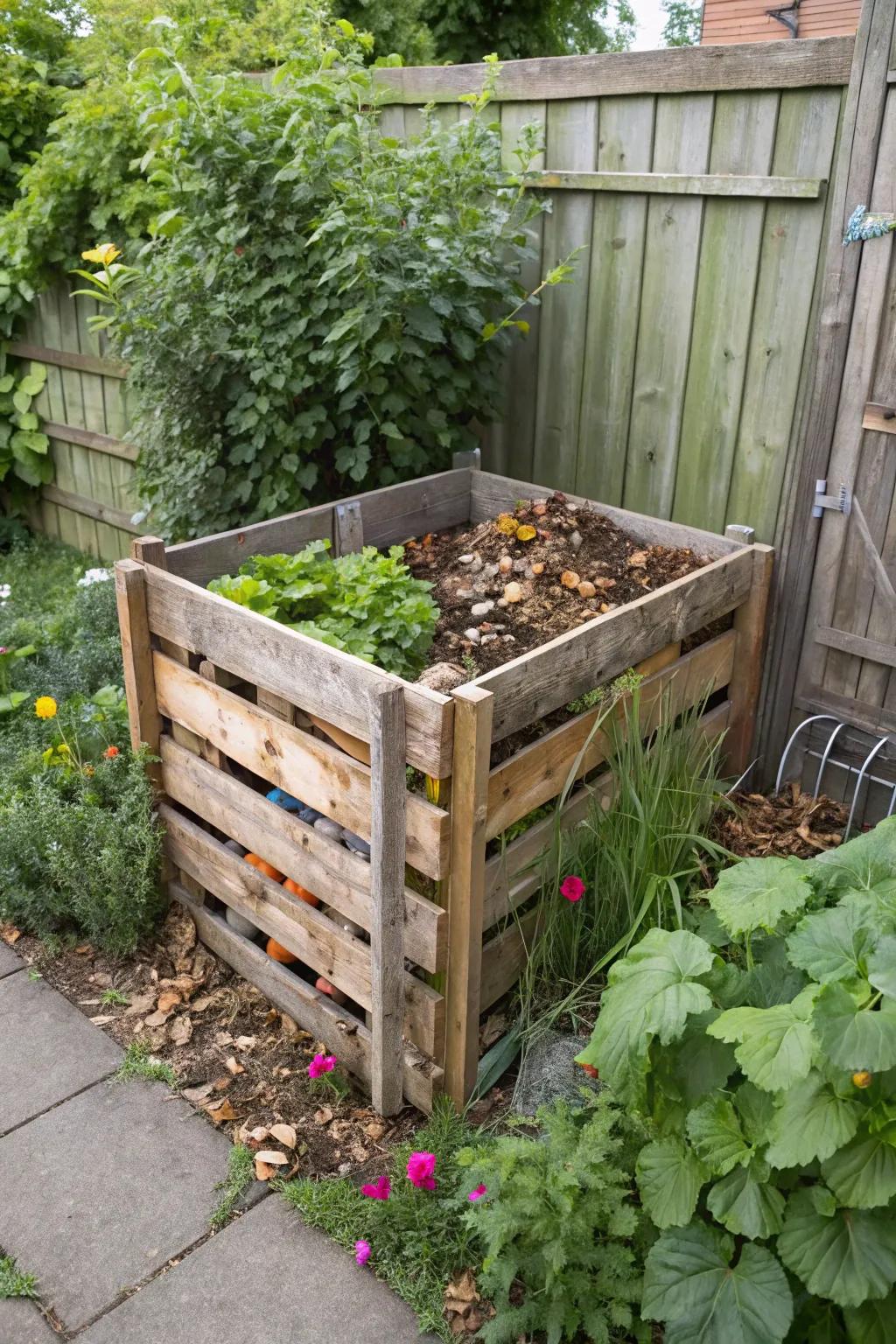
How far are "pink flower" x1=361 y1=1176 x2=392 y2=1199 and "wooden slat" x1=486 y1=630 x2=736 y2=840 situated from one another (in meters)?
0.76

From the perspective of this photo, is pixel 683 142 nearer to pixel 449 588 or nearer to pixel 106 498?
pixel 449 588

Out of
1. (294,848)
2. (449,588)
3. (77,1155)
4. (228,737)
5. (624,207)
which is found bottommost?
(77,1155)

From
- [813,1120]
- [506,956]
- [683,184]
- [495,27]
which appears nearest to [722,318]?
[683,184]

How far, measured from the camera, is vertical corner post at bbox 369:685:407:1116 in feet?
7.43

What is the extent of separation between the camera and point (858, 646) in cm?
310

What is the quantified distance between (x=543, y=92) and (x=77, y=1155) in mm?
3317

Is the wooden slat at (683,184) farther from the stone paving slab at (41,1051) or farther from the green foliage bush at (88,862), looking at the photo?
the stone paving slab at (41,1051)

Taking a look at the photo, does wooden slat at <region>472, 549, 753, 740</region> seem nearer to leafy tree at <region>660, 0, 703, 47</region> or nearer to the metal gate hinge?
the metal gate hinge

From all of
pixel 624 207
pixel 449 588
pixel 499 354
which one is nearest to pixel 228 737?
pixel 449 588

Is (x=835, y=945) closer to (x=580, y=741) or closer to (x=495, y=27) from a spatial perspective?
(x=580, y=741)

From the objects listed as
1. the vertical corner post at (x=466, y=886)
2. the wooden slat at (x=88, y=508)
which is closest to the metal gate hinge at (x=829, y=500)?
the vertical corner post at (x=466, y=886)

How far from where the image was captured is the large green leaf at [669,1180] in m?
1.87

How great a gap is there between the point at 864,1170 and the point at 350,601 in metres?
1.80

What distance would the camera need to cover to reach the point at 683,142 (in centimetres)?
316
